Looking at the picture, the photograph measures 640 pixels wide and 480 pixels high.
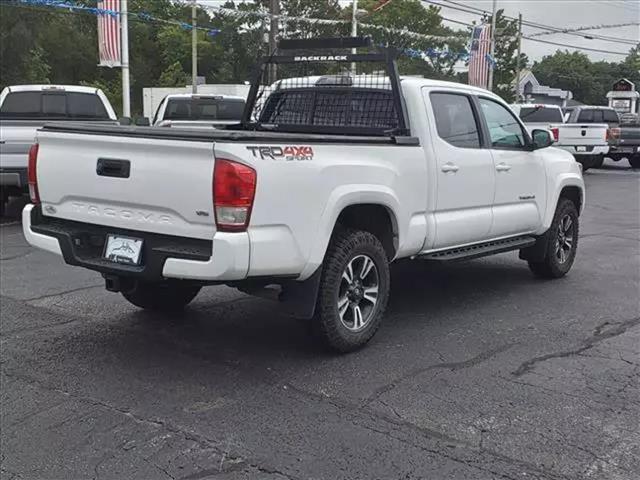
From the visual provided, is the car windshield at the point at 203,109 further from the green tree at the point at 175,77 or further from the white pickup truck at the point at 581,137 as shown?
the green tree at the point at 175,77

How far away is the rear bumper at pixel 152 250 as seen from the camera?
4156 millimetres

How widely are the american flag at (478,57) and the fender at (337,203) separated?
88.7 feet

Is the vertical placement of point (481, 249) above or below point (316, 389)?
above

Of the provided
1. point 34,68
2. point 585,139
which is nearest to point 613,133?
point 585,139

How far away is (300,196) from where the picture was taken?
4426 mm

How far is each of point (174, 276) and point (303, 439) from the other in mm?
1253

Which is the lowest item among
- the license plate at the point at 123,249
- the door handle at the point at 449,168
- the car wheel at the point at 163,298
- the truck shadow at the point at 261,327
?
the truck shadow at the point at 261,327

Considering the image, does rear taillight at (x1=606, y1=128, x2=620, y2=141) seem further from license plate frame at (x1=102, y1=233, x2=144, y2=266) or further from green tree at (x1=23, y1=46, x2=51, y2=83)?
green tree at (x1=23, y1=46, x2=51, y2=83)

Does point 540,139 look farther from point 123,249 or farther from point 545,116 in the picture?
point 545,116

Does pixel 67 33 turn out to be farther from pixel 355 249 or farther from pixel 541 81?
pixel 541 81

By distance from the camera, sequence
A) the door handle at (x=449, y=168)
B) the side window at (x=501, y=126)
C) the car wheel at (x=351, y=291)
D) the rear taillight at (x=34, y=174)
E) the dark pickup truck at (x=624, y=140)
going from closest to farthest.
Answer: the car wheel at (x=351, y=291) < the rear taillight at (x=34, y=174) < the door handle at (x=449, y=168) < the side window at (x=501, y=126) < the dark pickup truck at (x=624, y=140)

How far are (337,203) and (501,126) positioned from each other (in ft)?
8.99

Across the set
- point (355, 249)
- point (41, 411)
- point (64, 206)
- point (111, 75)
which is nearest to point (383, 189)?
point (355, 249)

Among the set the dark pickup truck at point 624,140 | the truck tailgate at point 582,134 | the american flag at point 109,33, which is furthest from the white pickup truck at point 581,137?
the american flag at point 109,33
